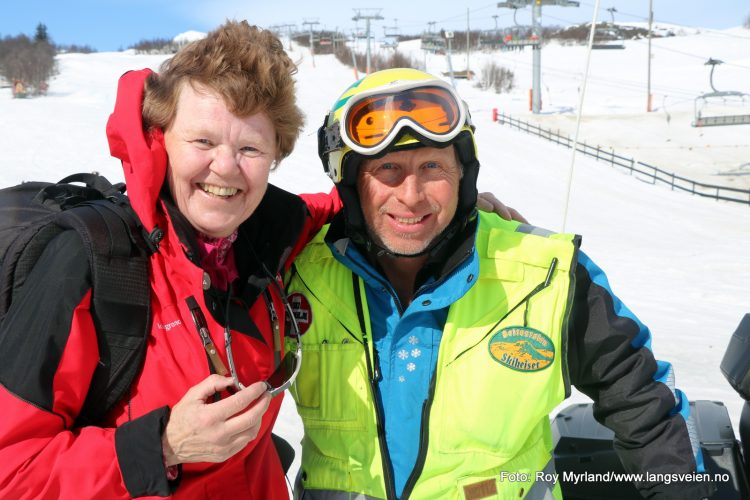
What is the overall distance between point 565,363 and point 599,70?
58558 mm

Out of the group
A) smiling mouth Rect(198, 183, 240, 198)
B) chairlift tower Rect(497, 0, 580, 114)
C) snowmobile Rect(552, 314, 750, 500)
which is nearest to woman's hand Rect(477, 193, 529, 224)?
snowmobile Rect(552, 314, 750, 500)

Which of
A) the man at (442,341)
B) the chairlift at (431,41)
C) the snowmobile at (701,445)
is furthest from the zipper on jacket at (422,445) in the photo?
the chairlift at (431,41)

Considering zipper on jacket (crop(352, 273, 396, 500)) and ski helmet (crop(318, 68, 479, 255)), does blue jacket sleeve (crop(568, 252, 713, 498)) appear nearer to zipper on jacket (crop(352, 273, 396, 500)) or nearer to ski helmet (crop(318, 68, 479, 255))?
ski helmet (crop(318, 68, 479, 255))

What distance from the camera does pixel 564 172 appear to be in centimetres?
2127

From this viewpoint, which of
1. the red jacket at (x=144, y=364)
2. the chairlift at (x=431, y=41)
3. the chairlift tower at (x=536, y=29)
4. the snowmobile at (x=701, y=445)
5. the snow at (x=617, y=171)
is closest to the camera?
the red jacket at (x=144, y=364)

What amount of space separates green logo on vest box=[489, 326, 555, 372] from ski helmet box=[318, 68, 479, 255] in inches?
18.1

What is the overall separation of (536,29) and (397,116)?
36.5 metres

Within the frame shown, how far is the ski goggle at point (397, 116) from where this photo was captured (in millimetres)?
2295

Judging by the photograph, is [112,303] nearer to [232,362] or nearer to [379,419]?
[232,362]

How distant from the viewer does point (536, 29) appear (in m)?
35.4

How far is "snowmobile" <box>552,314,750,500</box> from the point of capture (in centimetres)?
226

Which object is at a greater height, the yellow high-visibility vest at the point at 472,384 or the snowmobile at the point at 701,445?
the yellow high-visibility vest at the point at 472,384

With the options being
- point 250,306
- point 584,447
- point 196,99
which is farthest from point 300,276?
point 584,447

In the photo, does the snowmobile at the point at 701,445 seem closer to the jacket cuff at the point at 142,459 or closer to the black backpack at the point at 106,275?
the jacket cuff at the point at 142,459
